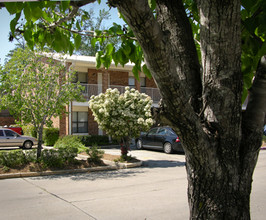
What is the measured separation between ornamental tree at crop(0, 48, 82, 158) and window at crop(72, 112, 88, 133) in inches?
489

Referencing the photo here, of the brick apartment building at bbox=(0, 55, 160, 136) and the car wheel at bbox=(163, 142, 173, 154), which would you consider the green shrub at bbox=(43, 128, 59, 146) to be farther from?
the car wheel at bbox=(163, 142, 173, 154)

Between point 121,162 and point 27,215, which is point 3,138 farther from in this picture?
point 27,215

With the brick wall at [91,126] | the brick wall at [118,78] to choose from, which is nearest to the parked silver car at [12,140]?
the brick wall at [91,126]

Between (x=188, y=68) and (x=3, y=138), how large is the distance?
20.8 m

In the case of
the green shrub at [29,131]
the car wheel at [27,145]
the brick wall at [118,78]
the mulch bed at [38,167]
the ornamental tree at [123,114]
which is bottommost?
the car wheel at [27,145]

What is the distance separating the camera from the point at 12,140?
68.9 feet

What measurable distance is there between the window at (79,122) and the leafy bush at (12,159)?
12.9 meters

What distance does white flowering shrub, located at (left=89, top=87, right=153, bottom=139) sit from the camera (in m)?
13.3

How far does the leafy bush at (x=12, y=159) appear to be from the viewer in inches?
437

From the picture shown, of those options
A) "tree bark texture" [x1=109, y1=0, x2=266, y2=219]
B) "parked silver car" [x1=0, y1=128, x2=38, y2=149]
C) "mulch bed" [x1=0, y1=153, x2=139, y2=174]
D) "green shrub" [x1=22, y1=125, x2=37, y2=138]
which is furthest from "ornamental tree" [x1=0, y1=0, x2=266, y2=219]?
"green shrub" [x1=22, y1=125, x2=37, y2=138]

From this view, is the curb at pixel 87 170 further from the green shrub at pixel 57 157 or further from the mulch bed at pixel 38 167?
the green shrub at pixel 57 157

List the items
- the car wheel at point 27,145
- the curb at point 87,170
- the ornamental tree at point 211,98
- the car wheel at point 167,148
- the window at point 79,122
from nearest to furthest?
the ornamental tree at point 211,98 → the curb at point 87,170 → the car wheel at point 167,148 → the car wheel at point 27,145 → the window at point 79,122

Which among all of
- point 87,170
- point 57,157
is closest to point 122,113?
point 87,170

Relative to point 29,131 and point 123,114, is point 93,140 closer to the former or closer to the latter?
point 29,131
